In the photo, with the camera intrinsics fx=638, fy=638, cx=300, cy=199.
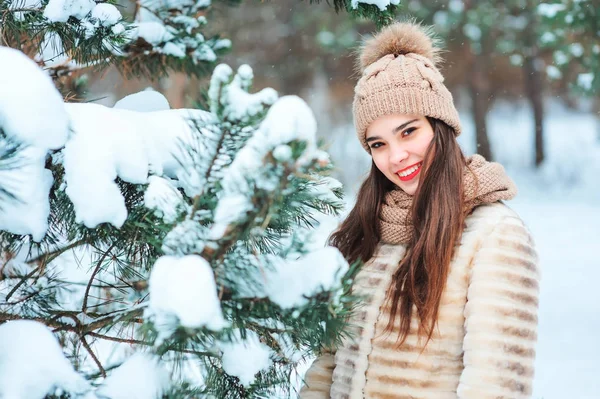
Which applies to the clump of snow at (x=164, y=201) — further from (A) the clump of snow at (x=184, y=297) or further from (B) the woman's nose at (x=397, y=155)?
(B) the woman's nose at (x=397, y=155)

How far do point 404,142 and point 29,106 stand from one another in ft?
3.97

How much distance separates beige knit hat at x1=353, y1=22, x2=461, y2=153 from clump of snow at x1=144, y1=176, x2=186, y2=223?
40.8 inches

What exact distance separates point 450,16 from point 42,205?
37.9 feet

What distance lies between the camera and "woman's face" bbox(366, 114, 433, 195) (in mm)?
1965

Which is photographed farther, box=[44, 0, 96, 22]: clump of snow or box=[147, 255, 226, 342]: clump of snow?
box=[44, 0, 96, 22]: clump of snow

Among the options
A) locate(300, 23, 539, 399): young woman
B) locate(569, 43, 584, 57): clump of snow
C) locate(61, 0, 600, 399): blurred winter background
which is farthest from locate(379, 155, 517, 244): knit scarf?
locate(569, 43, 584, 57): clump of snow

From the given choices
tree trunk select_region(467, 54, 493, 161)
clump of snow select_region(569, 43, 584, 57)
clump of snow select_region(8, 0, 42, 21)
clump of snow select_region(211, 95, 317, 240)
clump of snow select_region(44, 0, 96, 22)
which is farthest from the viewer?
tree trunk select_region(467, 54, 493, 161)

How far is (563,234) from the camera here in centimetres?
966

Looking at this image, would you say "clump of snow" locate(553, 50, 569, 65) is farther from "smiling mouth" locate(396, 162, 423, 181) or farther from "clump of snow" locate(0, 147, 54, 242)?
"clump of snow" locate(0, 147, 54, 242)

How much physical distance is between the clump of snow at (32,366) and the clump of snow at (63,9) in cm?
70

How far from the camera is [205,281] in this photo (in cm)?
89

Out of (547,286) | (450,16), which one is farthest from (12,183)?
(450,16)

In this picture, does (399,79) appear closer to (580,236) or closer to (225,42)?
(225,42)

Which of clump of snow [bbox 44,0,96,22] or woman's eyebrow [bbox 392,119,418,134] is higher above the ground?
woman's eyebrow [bbox 392,119,418,134]
